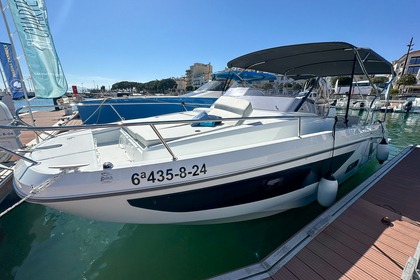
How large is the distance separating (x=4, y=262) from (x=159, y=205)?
2.57 m

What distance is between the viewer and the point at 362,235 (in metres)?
2.64

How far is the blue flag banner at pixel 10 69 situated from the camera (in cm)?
728

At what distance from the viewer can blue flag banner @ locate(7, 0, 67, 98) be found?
4.93 m

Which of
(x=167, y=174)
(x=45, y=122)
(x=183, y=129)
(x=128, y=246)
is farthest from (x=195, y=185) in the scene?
(x=45, y=122)

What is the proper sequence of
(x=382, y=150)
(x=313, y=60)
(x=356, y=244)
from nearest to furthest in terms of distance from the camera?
(x=356, y=244) < (x=313, y=60) < (x=382, y=150)

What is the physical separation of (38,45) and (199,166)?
5949 millimetres

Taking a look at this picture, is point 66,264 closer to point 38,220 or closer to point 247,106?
point 38,220

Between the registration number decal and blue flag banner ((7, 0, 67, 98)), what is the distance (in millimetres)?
5284

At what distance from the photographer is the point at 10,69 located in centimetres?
772

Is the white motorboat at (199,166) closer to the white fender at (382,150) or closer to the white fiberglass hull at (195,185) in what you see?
the white fiberglass hull at (195,185)

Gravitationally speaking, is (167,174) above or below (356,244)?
above

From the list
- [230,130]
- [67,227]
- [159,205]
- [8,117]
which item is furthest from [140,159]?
[8,117]

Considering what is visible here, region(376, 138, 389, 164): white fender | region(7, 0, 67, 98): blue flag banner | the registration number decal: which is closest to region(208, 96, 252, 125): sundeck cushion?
the registration number decal

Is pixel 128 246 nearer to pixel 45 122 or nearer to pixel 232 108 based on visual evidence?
pixel 232 108
